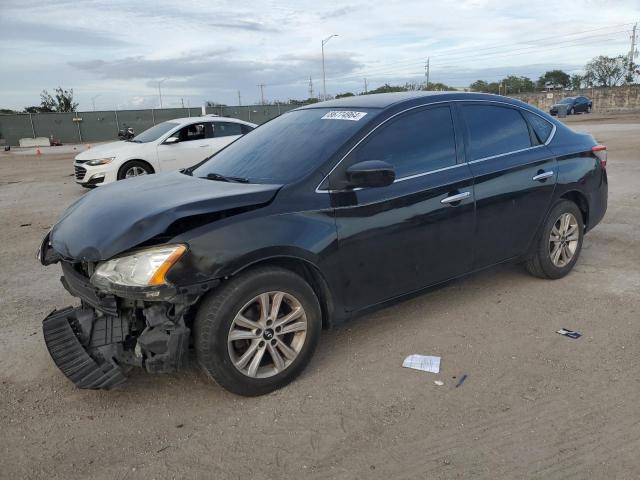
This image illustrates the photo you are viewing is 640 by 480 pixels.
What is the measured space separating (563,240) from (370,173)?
2.56 metres

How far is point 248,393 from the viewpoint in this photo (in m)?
3.22

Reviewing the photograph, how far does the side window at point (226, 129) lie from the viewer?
12109 mm

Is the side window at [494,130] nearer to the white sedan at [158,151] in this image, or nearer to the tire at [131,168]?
the white sedan at [158,151]

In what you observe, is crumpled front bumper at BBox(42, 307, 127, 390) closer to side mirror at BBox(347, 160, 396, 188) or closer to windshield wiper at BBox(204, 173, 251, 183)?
windshield wiper at BBox(204, 173, 251, 183)

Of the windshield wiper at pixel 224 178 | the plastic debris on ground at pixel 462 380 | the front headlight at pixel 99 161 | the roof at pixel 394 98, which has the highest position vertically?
the roof at pixel 394 98

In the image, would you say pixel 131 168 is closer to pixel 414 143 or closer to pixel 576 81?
pixel 414 143

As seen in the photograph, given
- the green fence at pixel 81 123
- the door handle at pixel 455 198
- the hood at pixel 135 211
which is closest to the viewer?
the hood at pixel 135 211

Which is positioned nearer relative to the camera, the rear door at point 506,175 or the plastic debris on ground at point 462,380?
the plastic debris on ground at point 462,380

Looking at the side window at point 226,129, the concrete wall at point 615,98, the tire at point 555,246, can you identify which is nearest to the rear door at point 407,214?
the tire at point 555,246

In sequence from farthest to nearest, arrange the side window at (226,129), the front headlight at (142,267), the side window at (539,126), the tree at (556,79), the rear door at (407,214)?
the tree at (556,79)
the side window at (226,129)
the side window at (539,126)
the rear door at (407,214)
the front headlight at (142,267)

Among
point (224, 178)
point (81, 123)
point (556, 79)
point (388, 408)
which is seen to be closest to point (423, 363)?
point (388, 408)

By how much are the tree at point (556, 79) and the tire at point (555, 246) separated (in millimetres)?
97095

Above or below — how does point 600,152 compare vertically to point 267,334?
above

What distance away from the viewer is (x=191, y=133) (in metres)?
11.9
